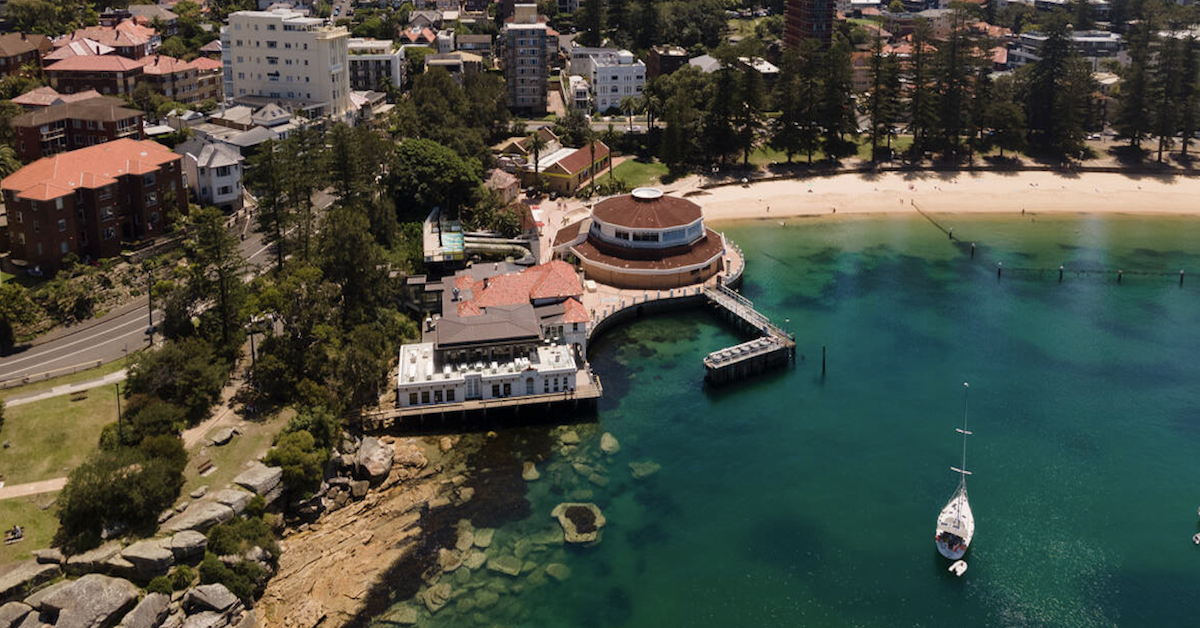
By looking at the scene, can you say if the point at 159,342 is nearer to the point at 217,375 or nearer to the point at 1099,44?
the point at 217,375

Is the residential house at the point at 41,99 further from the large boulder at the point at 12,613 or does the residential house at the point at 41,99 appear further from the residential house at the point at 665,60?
the residential house at the point at 665,60

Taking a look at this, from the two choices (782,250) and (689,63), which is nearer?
(782,250)

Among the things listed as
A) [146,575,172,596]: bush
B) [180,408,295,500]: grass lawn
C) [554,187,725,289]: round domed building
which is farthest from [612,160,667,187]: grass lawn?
[146,575,172,596]: bush

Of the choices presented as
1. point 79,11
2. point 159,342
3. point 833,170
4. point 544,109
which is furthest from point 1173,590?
point 79,11

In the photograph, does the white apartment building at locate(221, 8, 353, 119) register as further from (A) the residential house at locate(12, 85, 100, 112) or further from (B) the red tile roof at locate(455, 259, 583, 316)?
(B) the red tile roof at locate(455, 259, 583, 316)

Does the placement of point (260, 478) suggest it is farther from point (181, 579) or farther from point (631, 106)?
point (631, 106)

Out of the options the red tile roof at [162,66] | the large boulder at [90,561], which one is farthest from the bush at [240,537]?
the red tile roof at [162,66]
